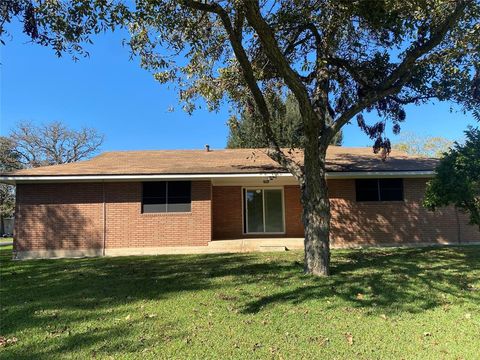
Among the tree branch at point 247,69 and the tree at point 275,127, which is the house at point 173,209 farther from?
the tree branch at point 247,69

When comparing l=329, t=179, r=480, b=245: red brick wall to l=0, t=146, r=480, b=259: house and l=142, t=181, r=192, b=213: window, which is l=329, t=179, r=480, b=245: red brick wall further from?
l=142, t=181, r=192, b=213: window

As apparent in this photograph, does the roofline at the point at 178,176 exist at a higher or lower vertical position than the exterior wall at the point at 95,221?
higher

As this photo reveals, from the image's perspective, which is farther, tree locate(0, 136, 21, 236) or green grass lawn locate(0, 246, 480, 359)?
tree locate(0, 136, 21, 236)

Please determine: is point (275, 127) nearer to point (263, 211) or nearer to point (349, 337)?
point (263, 211)

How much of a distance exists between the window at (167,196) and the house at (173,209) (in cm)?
4

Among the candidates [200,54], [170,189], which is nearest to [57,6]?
[200,54]

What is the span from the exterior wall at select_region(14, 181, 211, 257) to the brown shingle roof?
700 mm

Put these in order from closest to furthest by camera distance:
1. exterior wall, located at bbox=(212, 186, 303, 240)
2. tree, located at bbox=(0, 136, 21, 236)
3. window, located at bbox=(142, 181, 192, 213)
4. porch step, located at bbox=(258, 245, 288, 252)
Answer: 1. porch step, located at bbox=(258, 245, 288, 252)
2. window, located at bbox=(142, 181, 192, 213)
3. exterior wall, located at bbox=(212, 186, 303, 240)
4. tree, located at bbox=(0, 136, 21, 236)

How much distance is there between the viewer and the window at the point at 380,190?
1543 cm

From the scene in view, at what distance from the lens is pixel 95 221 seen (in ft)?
48.4

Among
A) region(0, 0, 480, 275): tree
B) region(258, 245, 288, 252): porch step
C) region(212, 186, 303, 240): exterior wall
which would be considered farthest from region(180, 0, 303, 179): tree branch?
region(212, 186, 303, 240): exterior wall

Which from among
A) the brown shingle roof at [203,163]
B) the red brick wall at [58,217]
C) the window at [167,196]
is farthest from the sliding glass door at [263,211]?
the red brick wall at [58,217]

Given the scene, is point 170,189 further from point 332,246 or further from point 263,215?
point 332,246

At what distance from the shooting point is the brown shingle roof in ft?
47.8
